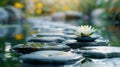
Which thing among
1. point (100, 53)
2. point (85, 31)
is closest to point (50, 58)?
point (100, 53)

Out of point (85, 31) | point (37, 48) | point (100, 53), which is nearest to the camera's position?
point (100, 53)

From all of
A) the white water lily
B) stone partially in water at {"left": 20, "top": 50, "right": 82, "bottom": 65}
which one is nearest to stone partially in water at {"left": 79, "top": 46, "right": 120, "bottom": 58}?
stone partially in water at {"left": 20, "top": 50, "right": 82, "bottom": 65}

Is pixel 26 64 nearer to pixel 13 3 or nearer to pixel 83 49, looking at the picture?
pixel 83 49

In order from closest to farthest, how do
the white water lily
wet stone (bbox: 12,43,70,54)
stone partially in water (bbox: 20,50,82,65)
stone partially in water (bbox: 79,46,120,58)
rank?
stone partially in water (bbox: 20,50,82,65) → stone partially in water (bbox: 79,46,120,58) → wet stone (bbox: 12,43,70,54) → the white water lily

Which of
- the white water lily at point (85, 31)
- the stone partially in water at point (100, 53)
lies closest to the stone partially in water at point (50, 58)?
the stone partially in water at point (100, 53)

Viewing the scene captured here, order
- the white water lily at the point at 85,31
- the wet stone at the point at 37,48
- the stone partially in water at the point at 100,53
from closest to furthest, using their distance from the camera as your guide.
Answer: the stone partially in water at the point at 100,53, the wet stone at the point at 37,48, the white water lily at the point at 85,31

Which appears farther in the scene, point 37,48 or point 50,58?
point 37,48

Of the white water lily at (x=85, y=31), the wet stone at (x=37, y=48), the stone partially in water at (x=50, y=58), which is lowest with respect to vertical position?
the stone partially in water at (x=50, y=58)

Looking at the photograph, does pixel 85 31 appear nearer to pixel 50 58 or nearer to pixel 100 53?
pixel 100 53

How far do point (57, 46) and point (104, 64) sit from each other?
99cm

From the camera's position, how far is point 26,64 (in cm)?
393

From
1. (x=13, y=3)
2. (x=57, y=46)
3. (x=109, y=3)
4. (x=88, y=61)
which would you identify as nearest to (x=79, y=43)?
(x=57, y=46)

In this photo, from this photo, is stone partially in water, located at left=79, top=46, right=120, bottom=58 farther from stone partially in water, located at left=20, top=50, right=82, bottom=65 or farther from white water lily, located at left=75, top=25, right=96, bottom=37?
white water lily, located at left=75, top=25, right=96, bottom=37

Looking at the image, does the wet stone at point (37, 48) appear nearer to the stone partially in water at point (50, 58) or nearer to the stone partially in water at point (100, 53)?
the stone partially in water at point (100, 53)
